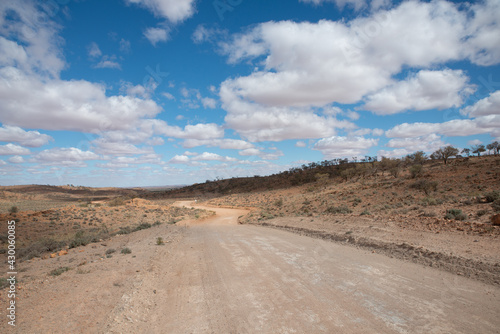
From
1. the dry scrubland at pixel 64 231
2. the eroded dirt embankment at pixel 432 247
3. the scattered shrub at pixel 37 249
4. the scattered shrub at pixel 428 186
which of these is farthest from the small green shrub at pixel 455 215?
the scattered shrub at pixel 37 249

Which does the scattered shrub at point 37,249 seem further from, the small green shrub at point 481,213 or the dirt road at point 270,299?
the small green shrub at point 481,213

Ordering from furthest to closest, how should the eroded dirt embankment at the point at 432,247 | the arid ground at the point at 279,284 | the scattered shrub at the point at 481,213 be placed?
the scattered shrub at the point at 481,213 → the eroded dirt embankment at the point at 432,247 → the arid ground at the point at 279,284

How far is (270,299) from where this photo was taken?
5.80 meters

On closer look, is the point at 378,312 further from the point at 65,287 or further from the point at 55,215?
the point at 55,215

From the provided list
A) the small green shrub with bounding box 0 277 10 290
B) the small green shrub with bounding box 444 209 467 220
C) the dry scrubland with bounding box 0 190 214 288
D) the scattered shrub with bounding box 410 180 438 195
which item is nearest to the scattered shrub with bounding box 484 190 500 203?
the small green shrub with bounding box 444 209 467 220

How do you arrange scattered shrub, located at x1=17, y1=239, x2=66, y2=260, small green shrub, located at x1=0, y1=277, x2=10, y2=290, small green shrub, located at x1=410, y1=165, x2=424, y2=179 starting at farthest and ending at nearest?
small green shrub, located at x1=410, y1=165, x2=424, y2=179
scattered shrub, located at x1=17, y1=239, x2=66, y2=260
small green shrub, located at x1=0, y1=277, x2=10, y2=290

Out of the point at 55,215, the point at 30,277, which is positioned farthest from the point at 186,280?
the point at 55,215

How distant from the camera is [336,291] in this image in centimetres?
611

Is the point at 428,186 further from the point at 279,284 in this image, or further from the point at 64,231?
the point at 64,231

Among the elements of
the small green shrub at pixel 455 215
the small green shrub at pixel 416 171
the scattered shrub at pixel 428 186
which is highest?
the small green shrub at pixel 416 171

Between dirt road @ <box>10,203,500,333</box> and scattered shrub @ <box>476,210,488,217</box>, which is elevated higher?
scattered shrub @ <box>476,210,488,217</box>

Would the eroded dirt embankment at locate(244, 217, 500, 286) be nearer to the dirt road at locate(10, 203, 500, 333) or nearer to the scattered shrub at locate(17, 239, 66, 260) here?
the dirt road at locate(10, 203, 500, 333)

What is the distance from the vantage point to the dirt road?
4.72 meters

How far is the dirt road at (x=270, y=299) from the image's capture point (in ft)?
15.5
